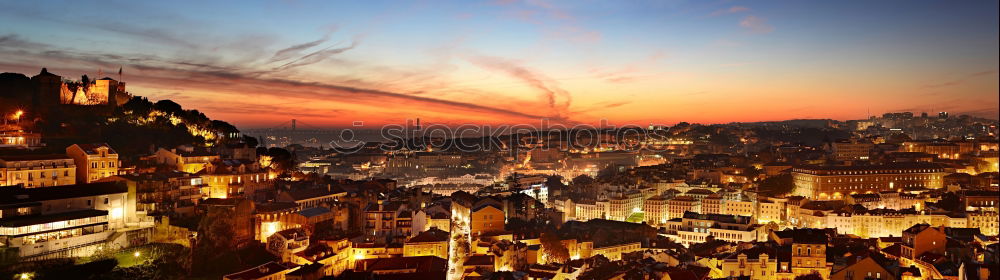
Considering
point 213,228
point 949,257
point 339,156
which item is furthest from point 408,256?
point 339,156

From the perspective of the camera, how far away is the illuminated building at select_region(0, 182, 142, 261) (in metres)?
11.7

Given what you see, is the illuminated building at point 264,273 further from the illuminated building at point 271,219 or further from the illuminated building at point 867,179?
the illuminated building at point 867,179

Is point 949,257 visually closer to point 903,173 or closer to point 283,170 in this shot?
point 903,173

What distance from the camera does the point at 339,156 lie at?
60.2 m

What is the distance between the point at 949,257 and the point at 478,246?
35.7ft

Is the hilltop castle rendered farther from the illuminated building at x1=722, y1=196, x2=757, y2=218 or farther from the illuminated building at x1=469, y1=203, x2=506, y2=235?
the illuminated building at x1=722, y1=196, x2=757, y2=218

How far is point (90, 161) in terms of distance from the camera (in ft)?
50.5

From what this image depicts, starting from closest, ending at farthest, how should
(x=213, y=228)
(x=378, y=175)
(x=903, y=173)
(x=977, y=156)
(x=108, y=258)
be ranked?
(x=108, y=258) < (x=213, y=228) < (x=903, y=173) < (x=977, y=156) < (x=378, y=175)

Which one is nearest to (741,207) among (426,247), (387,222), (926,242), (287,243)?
(926,242)

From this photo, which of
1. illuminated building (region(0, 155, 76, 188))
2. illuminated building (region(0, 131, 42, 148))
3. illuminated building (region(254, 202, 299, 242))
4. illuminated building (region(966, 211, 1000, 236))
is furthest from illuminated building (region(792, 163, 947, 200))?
illuminated building (region(0, 131, 42, 148))

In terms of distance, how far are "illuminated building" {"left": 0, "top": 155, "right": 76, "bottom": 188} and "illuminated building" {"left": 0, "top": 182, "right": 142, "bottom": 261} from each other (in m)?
1.20

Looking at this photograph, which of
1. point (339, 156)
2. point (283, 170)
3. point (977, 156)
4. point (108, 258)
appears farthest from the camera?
point (339, 156)

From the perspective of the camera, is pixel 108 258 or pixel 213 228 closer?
pixel 108 258

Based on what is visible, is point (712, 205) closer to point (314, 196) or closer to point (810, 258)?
point (810, 258)
